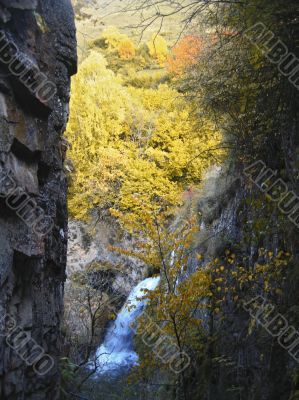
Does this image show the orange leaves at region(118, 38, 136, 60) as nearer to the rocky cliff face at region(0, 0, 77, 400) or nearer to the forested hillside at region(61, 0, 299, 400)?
the forested hillside at region(61, 0, 299, 400)

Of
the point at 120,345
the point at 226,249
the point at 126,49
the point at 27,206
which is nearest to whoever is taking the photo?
the point at 27,206

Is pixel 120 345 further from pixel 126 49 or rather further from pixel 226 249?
pixel 126 49

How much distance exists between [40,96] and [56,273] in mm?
2971

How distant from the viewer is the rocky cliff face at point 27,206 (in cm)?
532

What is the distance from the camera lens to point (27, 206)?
227 inches

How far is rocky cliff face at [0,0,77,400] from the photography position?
5.32 meters

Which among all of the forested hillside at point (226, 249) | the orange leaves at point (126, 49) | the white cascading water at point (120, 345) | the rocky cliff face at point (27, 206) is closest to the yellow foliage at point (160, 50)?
the orange leaves at point (126, 49)

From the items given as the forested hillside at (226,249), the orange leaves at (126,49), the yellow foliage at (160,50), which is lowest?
the forested hillside at (226,249)

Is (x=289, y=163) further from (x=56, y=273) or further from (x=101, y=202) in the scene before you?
(x=101, y=202)

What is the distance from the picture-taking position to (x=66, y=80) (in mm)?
7773

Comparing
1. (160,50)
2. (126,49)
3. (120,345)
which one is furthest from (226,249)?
(126,49)

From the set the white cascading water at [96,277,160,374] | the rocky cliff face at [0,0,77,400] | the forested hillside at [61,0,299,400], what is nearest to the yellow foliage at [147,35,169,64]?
the forested hillside at [61,0,299,400]

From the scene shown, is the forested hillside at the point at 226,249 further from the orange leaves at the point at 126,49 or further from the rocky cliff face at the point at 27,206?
the orange leaves at the point at 126,49

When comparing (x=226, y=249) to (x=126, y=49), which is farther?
(x=126, y=49)
